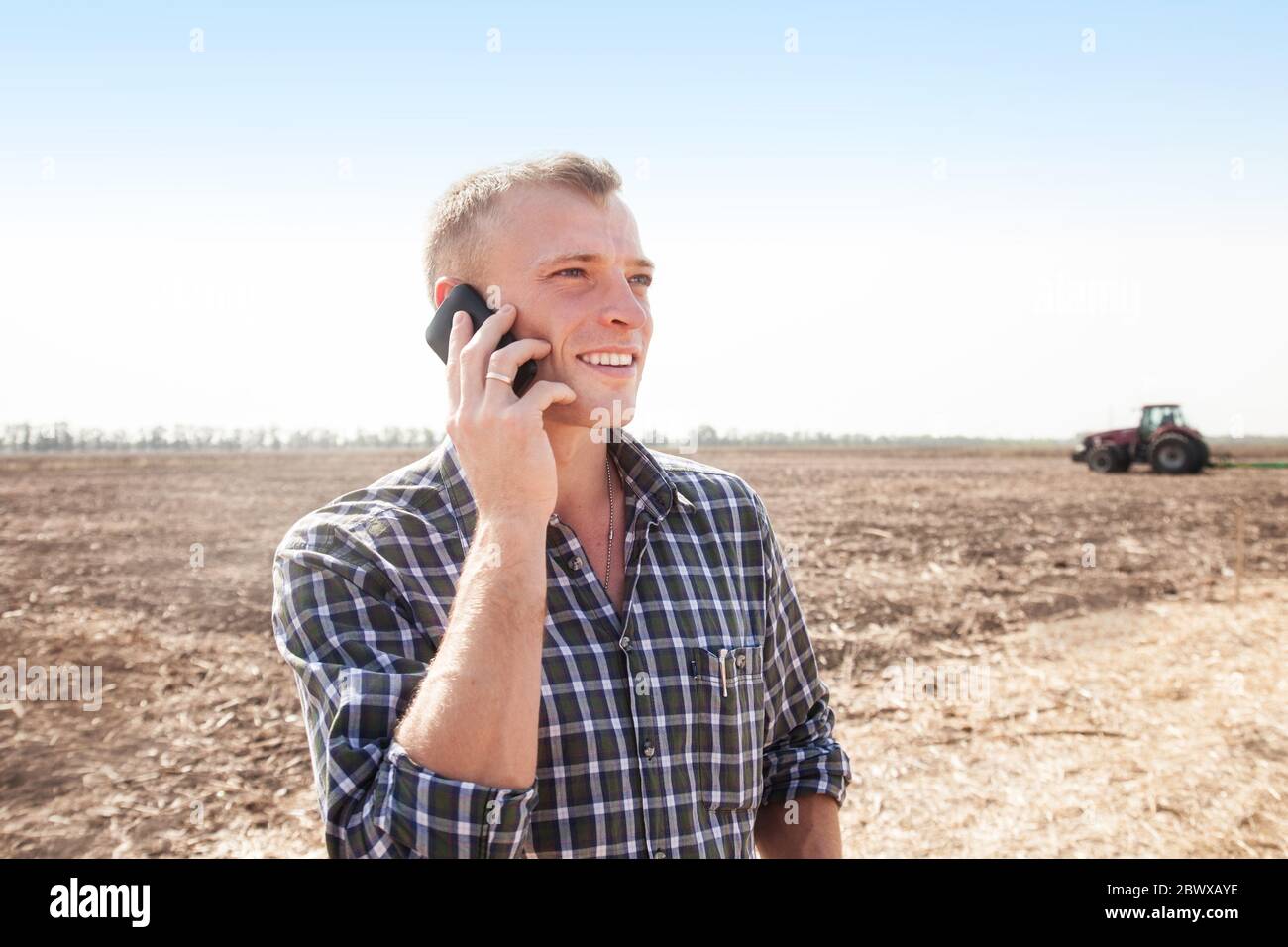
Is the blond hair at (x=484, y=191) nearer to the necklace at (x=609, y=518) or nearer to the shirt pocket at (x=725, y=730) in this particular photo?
the necklace at (x=609, y=518)

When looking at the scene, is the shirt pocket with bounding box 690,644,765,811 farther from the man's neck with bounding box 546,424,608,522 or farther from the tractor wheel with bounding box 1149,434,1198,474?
the tractor wheel with bounding box 1149,434,1198,474

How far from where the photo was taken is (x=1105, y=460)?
31281 millimetres

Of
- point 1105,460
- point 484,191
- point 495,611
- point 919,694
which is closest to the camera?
point 495,611

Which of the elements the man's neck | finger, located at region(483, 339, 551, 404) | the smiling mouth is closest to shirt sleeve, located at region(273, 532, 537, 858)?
finger, located at region(483, 339, 551, 404)

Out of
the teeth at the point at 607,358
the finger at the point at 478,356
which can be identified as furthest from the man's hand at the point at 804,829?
the finger at the point at 478,356

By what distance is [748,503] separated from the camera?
2.49 meters

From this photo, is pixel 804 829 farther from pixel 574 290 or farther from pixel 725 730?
pixel 574 290

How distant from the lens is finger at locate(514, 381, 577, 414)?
6.15 ft

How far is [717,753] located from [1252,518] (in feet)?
66.0

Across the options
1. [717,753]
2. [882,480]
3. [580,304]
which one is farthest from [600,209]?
[882,480]

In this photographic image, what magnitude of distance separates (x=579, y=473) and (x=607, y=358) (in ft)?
1.13

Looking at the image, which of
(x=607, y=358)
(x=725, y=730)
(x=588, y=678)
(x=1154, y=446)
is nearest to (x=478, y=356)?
(x=607, y=358)
